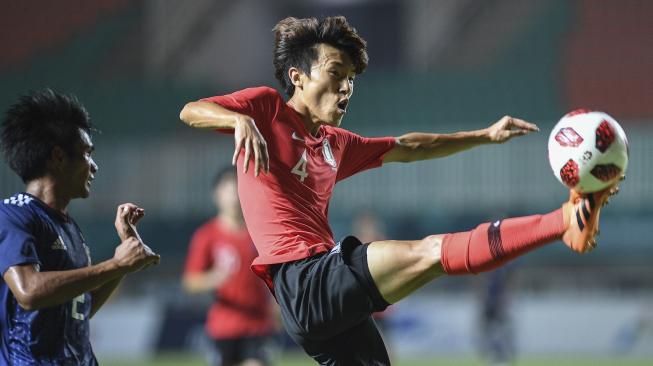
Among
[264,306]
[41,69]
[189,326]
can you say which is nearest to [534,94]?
[189,326]

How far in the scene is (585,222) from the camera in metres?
4.16

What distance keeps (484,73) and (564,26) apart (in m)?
2.22

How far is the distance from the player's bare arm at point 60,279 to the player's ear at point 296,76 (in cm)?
148

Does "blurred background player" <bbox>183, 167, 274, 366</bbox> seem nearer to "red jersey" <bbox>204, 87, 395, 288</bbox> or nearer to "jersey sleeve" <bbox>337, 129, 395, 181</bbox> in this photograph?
"jersey sleeve" <bbox>337, 129, 395, 181</bbox>

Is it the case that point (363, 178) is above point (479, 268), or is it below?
below

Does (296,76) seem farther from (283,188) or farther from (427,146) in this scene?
(427,146)

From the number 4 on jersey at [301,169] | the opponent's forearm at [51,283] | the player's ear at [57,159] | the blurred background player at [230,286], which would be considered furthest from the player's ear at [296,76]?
the blurred background player at [230,286]

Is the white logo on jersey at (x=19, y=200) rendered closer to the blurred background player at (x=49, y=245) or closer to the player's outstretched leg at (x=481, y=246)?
the blurred background player at (x=49, y=245)

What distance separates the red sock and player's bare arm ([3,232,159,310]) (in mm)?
1336

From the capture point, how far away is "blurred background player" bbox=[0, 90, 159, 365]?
4.16 m

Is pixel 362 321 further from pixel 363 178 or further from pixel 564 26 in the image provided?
pixel 564 26

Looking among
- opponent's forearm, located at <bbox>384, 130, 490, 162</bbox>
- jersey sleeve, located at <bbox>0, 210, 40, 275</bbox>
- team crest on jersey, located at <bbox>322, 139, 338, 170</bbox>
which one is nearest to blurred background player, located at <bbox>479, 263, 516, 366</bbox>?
opponent's forearm, located at <bbox>384, 130, 490, 162</bbox>

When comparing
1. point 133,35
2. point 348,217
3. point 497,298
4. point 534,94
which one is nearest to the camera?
point 497,298

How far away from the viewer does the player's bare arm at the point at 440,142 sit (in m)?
5.51
